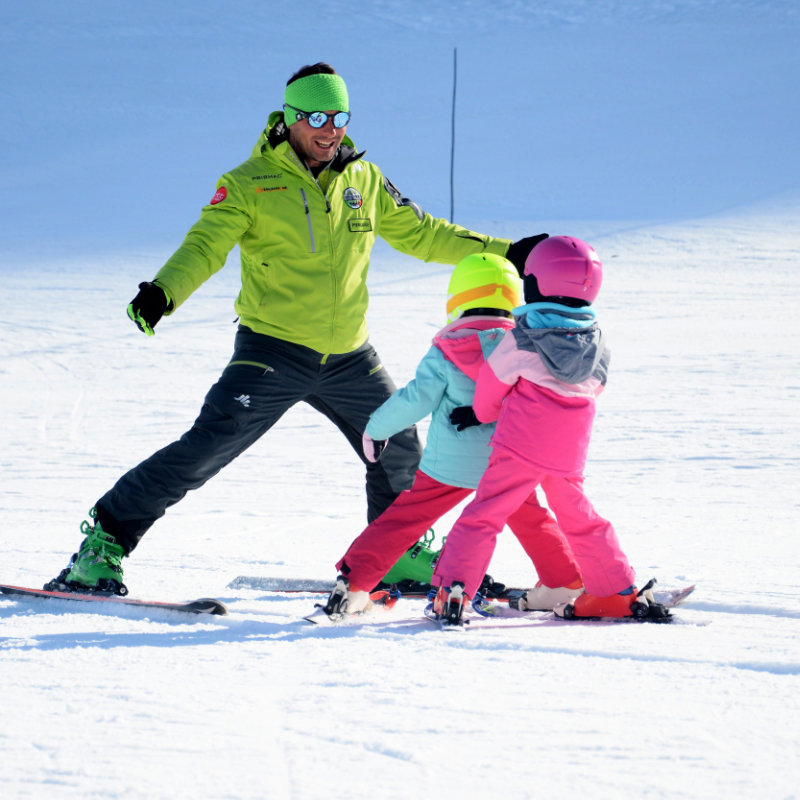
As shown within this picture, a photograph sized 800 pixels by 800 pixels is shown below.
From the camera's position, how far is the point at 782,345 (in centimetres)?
980

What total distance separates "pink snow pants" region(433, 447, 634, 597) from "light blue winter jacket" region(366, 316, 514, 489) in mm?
133

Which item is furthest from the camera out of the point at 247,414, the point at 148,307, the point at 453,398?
the point at 247,414

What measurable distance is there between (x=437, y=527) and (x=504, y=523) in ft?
6.85

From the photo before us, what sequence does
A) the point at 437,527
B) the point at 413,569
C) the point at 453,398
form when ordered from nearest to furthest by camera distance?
the point at 453,398, the point at 413,569, the point at 437,527

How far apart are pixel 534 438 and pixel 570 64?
1195 inches

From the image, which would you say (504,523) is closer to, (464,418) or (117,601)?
(464,418)

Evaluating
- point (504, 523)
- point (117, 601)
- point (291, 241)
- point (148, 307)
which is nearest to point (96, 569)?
point (117, 601)

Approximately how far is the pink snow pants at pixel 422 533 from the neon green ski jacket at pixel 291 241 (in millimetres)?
600

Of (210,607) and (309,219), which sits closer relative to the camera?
(210,607)

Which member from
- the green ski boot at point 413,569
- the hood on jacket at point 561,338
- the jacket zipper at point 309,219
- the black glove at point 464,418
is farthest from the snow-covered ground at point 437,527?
the jacket zipper at point 309,219

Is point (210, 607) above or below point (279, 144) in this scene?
below

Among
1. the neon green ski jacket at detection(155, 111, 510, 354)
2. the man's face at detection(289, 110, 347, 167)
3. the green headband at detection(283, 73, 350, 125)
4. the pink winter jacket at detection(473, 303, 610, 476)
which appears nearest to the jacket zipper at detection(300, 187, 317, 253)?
the neon green ski jacket at detection(155, 111, 510, 354)

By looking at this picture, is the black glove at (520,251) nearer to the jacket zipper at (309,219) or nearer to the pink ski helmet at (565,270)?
the pink ski helmet at (565,270)

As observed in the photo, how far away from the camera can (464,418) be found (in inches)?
120
